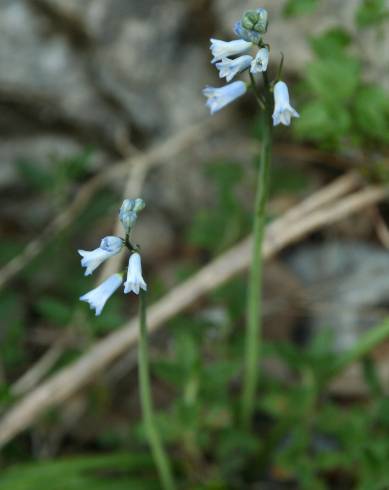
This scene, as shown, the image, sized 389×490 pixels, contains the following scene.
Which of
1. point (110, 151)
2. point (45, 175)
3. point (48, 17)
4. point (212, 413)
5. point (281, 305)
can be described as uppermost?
A: point (48, 17)

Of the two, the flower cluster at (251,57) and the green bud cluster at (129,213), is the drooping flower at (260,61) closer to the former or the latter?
the flower cluster at (251,57)

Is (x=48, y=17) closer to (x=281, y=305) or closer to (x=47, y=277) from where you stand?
(x=47, y=277)

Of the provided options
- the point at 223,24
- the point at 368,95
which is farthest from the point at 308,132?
the point at 223,24

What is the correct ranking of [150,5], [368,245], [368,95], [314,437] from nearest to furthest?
[368,95], [314,437], [150,5], [368,245]

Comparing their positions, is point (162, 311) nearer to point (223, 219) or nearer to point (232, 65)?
point (223, 219)

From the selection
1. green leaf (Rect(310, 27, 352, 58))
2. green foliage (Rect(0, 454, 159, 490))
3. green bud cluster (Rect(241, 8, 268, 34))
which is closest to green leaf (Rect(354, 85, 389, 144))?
green leaf (Rect(310, 27, 352, 58))

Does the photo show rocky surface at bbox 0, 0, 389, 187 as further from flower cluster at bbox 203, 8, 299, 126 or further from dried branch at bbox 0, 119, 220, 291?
flower cluster at bbox 203, 8, 299, 126
